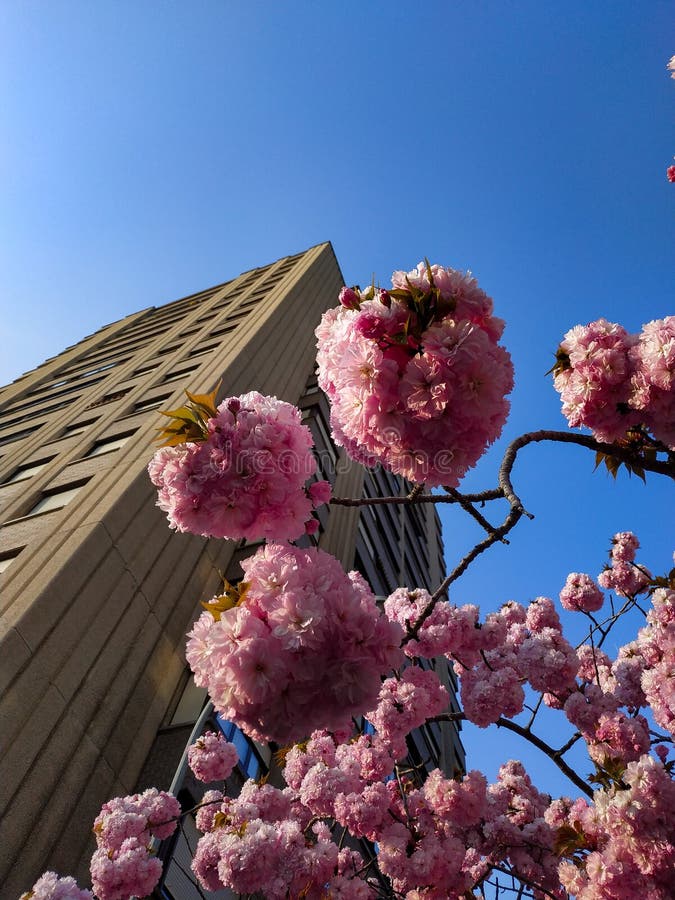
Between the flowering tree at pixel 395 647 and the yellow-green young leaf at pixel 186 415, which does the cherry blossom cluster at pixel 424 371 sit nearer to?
the flowering tree at pixel 395 647

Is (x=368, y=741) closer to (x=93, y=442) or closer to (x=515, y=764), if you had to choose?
(x=515, y=764)

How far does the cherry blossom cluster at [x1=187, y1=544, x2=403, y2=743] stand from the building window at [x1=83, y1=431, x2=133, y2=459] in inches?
422

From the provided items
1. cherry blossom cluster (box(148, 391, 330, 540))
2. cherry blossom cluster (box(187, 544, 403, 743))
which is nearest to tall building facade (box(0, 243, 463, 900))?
cherry blossom cluster (box(148, 391, 330, 540))

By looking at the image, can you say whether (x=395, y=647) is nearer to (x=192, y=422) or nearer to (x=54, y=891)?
(x=192, y=422)

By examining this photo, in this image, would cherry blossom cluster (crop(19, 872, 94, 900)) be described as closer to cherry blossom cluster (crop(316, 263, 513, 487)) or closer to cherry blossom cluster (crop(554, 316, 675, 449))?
cherry blossom cluster (crop(316, 263, 513, 487))

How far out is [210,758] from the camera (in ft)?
20.3

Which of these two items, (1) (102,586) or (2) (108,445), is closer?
(1) (102,586)

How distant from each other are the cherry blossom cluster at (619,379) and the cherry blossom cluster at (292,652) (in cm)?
172

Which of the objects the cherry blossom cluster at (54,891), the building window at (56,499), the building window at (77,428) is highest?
the building window at (77,428)

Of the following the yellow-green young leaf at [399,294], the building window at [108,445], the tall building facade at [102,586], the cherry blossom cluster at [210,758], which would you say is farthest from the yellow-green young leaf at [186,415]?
the building window at [108,445]

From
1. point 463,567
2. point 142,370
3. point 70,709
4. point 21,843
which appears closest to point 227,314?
point 142,370

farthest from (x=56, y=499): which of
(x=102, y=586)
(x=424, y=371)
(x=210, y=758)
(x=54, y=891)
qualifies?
(x=424, y=371)

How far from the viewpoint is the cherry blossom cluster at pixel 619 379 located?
2918 mm

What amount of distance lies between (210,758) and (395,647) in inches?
198
